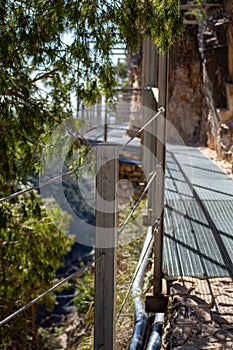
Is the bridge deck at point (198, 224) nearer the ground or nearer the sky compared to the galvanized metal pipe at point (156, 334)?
nearer the sky

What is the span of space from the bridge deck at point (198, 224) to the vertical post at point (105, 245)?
3.68 feet

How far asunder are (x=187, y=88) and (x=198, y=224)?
26.1 feet

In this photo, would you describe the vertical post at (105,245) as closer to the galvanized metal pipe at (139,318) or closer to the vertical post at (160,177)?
the galvanized metal pipe at (139,318)

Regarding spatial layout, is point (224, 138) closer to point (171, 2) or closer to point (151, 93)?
point (151, 93)

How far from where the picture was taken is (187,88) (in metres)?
11.2

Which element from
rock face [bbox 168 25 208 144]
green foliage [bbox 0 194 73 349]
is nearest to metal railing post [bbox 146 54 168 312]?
green foliage [bbox 0 194 73 349]

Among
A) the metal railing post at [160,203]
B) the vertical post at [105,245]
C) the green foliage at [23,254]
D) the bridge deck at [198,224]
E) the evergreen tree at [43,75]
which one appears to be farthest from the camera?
the green foliage at [23,254]

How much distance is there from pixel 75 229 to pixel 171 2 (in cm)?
1281

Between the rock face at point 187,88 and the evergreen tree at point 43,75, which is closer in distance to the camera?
the evergreen tree at point 43,75

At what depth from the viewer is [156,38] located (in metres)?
2.85

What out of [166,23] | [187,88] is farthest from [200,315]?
[187,88]

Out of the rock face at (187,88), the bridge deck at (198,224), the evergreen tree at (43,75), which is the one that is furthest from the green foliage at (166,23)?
the rock face at (187,88)

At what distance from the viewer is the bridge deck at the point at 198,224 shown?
2859 mm

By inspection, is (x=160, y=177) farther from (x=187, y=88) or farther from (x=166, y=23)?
(x=187, y=88)
